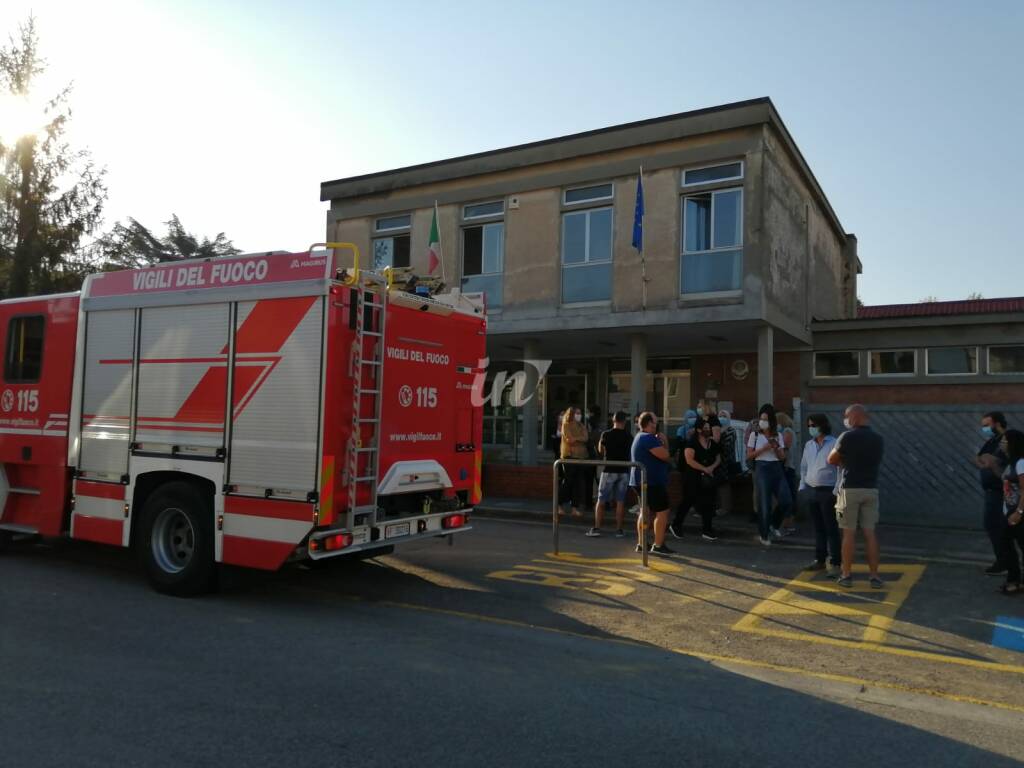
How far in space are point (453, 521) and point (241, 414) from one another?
2335 millimetres

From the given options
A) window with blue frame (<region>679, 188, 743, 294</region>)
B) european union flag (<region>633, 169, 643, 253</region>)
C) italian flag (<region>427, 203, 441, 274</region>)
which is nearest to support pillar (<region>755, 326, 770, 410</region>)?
window with blue frame (<region>679, 188, 743, 294</region>)

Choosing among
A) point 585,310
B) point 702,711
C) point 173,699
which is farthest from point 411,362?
point 585,310

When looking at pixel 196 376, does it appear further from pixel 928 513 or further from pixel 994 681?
pixel 928 513

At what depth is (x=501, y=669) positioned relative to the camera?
5059mm

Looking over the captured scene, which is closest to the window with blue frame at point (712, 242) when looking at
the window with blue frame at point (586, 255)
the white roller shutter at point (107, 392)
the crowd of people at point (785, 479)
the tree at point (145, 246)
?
the window with blue frame at point (586, 255)

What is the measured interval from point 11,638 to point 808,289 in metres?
16.1

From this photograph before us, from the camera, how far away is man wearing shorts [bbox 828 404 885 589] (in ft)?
24.4

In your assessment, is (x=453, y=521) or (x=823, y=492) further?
(x=823, y=492)

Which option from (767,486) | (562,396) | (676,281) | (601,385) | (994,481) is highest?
(676,281)

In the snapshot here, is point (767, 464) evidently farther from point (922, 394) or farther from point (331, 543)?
point (922, 394)

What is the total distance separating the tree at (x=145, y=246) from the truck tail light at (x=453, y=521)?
22.3 meters

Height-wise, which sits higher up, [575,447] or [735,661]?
[575,447]

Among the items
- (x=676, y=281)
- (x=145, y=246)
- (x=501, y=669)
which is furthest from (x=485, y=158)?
(x=145, y=246)

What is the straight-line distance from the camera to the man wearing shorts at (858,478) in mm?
7426
